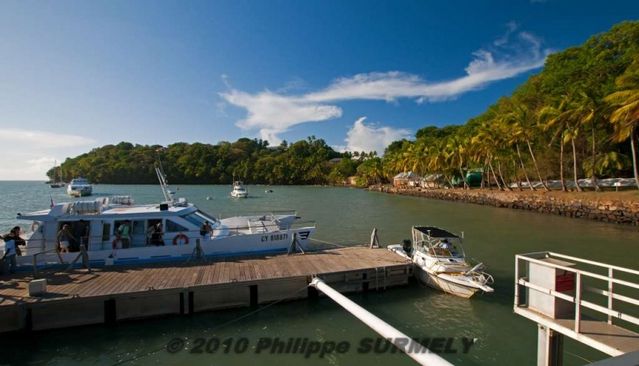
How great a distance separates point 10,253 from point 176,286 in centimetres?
672

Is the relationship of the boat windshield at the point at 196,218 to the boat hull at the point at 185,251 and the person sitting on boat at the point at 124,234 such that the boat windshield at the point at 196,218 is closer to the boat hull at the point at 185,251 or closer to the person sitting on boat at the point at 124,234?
the boat hull at the point at 185,251

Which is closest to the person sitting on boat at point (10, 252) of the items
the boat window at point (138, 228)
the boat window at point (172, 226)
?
the boat window at point (138, 228)

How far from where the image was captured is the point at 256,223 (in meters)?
17.4

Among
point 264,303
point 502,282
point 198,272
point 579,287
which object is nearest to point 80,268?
point 198,272

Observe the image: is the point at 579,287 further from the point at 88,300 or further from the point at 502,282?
the point at 88,300

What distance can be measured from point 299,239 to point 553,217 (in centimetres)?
3307

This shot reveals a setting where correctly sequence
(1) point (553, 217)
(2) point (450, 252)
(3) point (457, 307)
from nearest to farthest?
1. (3) point (457, 307)
2. (2) point (450, 252)
3. (1) point (553, 217)

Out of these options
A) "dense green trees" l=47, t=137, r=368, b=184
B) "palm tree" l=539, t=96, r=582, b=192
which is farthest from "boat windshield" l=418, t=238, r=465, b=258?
"dense green trees" l=47, t=137, r=368, b=184

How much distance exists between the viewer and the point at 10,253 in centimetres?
1235

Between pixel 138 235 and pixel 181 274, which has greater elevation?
pixel 138 235

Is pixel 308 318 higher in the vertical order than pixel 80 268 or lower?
lower

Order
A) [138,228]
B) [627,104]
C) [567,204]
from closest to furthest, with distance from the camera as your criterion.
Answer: [138,228] → [627,104] → [567,204]

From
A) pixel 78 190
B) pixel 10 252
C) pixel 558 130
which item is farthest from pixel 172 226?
pixel 78 190

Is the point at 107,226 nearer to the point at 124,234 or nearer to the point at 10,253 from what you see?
the point at 124,234
